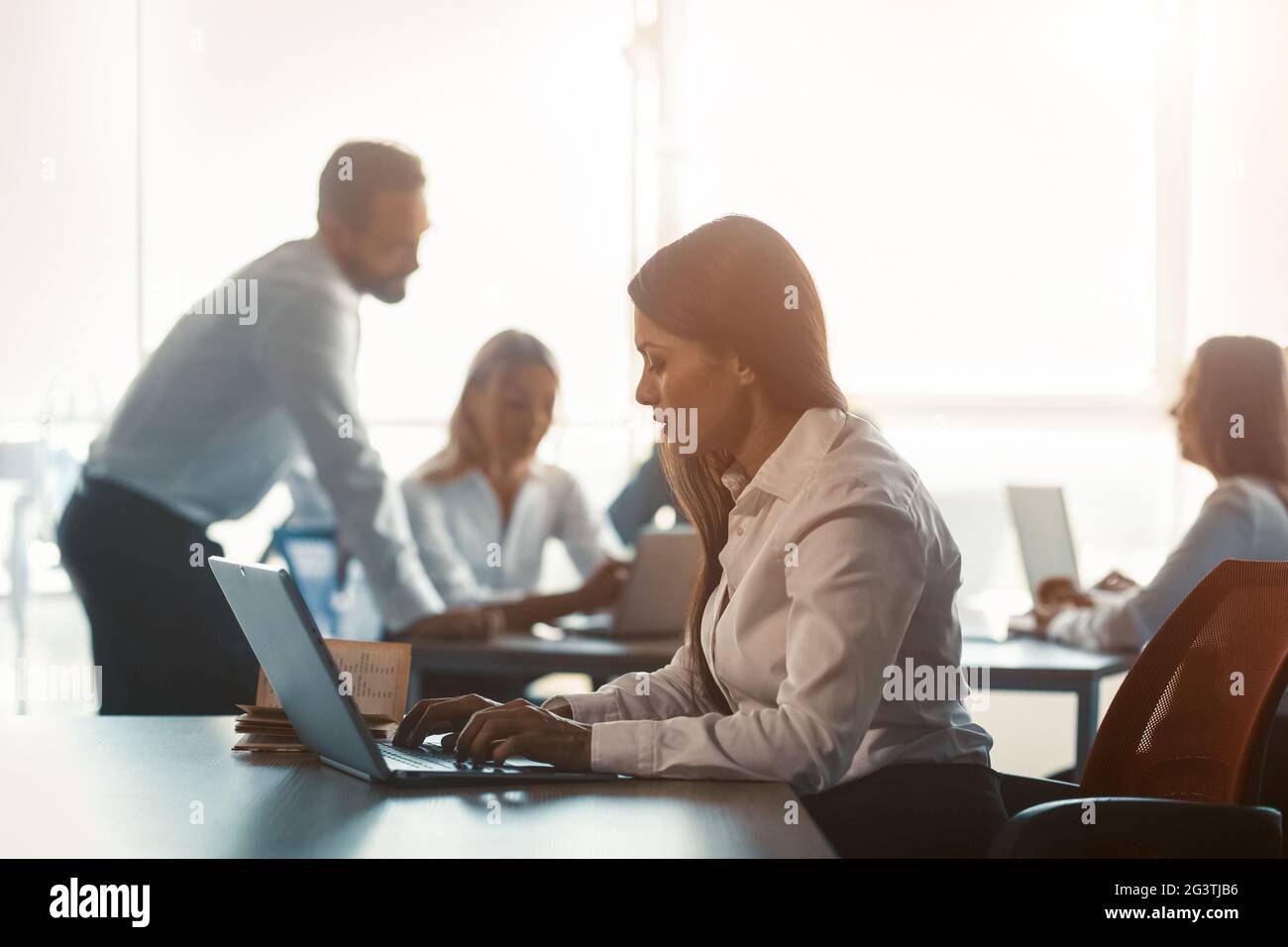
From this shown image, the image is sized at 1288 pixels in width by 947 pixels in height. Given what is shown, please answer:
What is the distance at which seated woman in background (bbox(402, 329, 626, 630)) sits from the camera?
3953 millimetres

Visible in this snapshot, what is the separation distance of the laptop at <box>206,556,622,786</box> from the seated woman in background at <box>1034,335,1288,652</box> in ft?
6.22

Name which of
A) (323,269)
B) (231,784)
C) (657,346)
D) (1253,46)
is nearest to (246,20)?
(323,269)

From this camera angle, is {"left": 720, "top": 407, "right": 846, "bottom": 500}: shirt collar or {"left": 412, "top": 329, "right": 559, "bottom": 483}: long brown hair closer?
{"left": 720, "top": 407, "right": 846, "bottom": 500}: shirt collar

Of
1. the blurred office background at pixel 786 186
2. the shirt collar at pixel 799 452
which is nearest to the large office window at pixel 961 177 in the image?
Result: the blurred office background at pixel 786 186

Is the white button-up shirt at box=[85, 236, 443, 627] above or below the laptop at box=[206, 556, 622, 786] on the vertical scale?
above

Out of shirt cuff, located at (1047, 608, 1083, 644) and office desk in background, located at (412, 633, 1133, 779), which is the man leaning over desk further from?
shirt cuff, located at (1047, 608, 1083, 644)

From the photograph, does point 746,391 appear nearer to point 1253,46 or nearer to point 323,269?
point 323,269

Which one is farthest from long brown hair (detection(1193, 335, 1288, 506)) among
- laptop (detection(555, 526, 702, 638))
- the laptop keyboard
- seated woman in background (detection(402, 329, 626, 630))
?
the laptop keyboard

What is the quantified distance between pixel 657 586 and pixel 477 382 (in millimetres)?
1029

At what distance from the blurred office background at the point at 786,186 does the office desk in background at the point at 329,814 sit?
4335 mm

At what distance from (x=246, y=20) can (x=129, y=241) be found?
99cm

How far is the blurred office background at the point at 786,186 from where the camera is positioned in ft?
18.4

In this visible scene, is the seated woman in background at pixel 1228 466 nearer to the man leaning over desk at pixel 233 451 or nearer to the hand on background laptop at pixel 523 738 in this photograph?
the man leaning over desk at pixel 233 451

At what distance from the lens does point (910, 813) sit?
5.11ft
